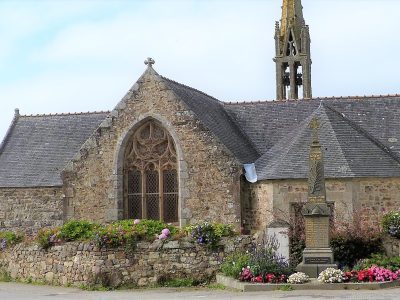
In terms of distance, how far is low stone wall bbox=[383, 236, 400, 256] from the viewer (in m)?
19.6

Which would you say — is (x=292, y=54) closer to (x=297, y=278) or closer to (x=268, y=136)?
(x=268, y=136)

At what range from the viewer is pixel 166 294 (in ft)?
56.3

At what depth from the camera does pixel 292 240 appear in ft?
65.3

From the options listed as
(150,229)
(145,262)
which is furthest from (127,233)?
(145,262)

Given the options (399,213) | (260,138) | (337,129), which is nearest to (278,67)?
(260,138)

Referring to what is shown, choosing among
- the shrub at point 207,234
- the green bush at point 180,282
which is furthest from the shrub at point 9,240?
the shrub at point 207,234

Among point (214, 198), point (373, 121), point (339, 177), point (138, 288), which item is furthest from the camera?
point (373, 121)

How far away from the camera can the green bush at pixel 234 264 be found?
1769cm

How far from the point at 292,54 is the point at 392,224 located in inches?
941

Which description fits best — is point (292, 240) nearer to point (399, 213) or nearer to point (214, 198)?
point (399, 213)

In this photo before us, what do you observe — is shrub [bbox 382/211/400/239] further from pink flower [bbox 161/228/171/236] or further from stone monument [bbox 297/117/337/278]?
pink flower [bbox 161/228/171/236]

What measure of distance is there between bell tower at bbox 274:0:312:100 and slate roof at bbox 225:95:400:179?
1281 centimetres

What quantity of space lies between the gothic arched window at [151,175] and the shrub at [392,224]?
766 centimetres

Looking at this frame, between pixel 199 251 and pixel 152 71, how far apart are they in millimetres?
8144
